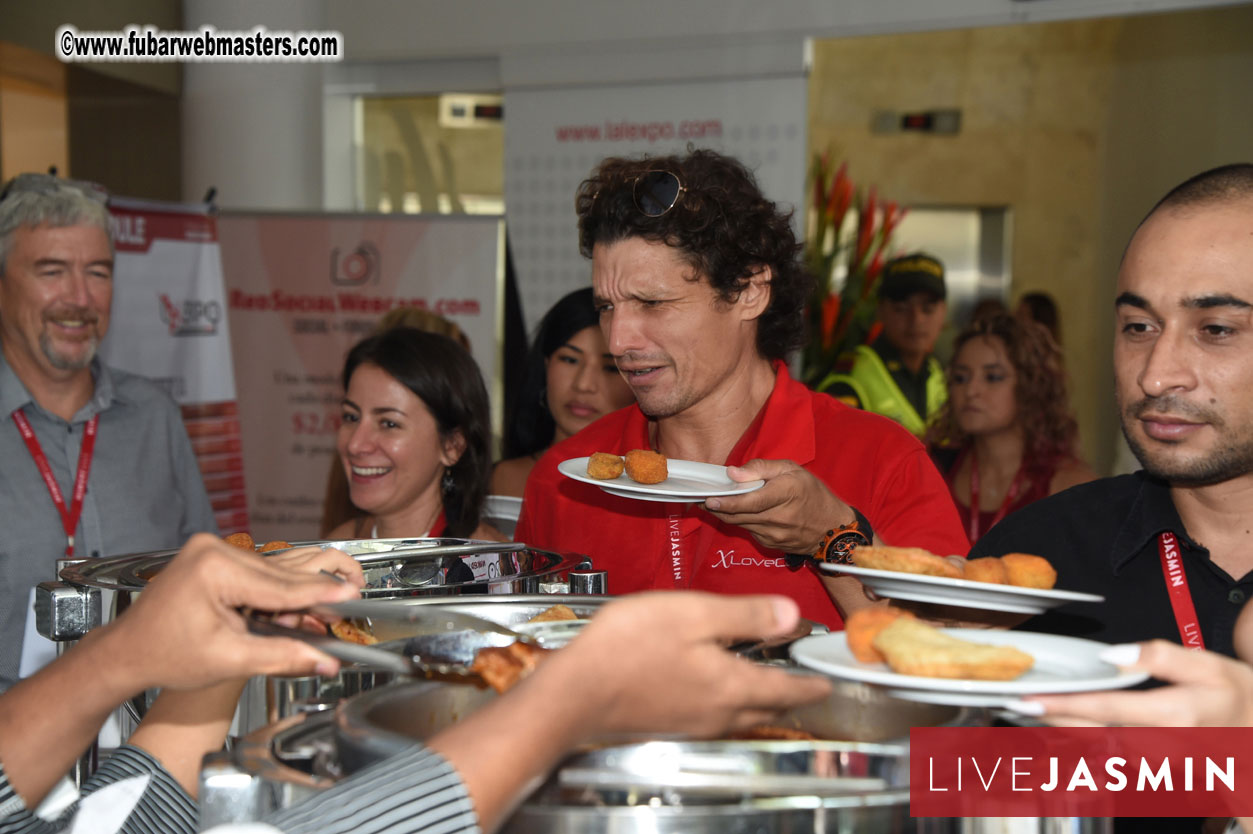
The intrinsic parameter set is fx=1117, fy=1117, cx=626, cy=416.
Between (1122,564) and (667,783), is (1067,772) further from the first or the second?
(1122,564)

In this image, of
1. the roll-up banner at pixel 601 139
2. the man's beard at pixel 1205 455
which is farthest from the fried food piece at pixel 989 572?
the roll-up banner at pixel 601 139

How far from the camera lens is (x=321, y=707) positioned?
1.24 metres

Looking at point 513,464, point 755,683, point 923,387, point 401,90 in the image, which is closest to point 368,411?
point 513,464

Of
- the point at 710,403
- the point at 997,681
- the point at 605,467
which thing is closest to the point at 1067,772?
the point at 997,681

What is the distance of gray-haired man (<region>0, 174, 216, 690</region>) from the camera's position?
3.68 metres

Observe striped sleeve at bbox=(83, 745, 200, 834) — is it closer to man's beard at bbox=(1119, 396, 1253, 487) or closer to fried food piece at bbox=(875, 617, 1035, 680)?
fried food piece at bbox=(875, 617, 1035, 680)

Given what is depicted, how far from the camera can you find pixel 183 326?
5.16 m

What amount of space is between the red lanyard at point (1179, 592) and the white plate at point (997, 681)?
23.6 inches

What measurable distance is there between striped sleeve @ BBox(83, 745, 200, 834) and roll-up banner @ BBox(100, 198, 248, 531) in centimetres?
395

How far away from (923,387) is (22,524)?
4606 millimetres

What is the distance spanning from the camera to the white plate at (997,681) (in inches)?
38.4

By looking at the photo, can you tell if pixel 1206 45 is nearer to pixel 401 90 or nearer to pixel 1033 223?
pixel 1033 223

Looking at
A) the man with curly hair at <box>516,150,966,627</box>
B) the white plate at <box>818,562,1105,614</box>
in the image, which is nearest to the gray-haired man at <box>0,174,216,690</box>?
the man with curly hair at <box>516,150,966,627</box>

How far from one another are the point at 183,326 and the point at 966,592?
15.3 ft
